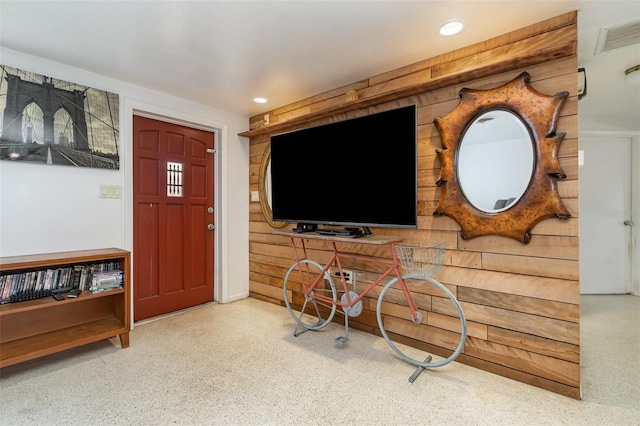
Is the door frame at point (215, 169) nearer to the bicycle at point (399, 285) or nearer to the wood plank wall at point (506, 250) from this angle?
the bicycle at point (399, 285)

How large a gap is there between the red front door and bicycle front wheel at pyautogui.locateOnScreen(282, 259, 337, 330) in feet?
3.43

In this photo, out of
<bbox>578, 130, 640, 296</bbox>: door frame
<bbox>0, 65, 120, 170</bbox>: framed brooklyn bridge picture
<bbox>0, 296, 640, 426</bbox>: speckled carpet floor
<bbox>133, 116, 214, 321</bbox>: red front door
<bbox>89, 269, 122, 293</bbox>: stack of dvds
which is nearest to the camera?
<bbox>0, 296, 640, 426</bbox>: speckled carpet floor

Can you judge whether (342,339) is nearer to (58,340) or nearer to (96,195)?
(58,340)

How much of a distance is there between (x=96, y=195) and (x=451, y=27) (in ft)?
9.82

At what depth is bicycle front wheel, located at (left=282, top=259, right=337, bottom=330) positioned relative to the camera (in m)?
2.73

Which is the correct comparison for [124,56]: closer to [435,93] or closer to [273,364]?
[435,93]

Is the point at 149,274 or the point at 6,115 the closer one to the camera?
the point at 6,115

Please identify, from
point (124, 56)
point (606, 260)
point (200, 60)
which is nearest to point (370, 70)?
point (200, 60)

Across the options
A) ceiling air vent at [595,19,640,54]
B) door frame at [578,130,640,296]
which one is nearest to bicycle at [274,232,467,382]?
ceiling air vent at [595,19,640,54]

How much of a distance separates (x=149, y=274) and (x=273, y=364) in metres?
1.69

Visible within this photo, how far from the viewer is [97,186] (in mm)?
2586

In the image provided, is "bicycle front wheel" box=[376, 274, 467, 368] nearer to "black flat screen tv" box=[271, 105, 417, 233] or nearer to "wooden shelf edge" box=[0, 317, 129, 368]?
"black flat screen tv" box=[271, 105, 417, 233]

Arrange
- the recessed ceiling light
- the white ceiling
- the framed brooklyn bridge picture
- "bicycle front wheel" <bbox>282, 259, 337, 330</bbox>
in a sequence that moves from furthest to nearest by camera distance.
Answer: "bicycle front wheel" <bbox>282, 259, 337, 330</bbox> → the framed brooklyn bridge picture → the recessed ceiling light → the white ceiling

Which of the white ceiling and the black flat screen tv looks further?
the black flat screen tv
